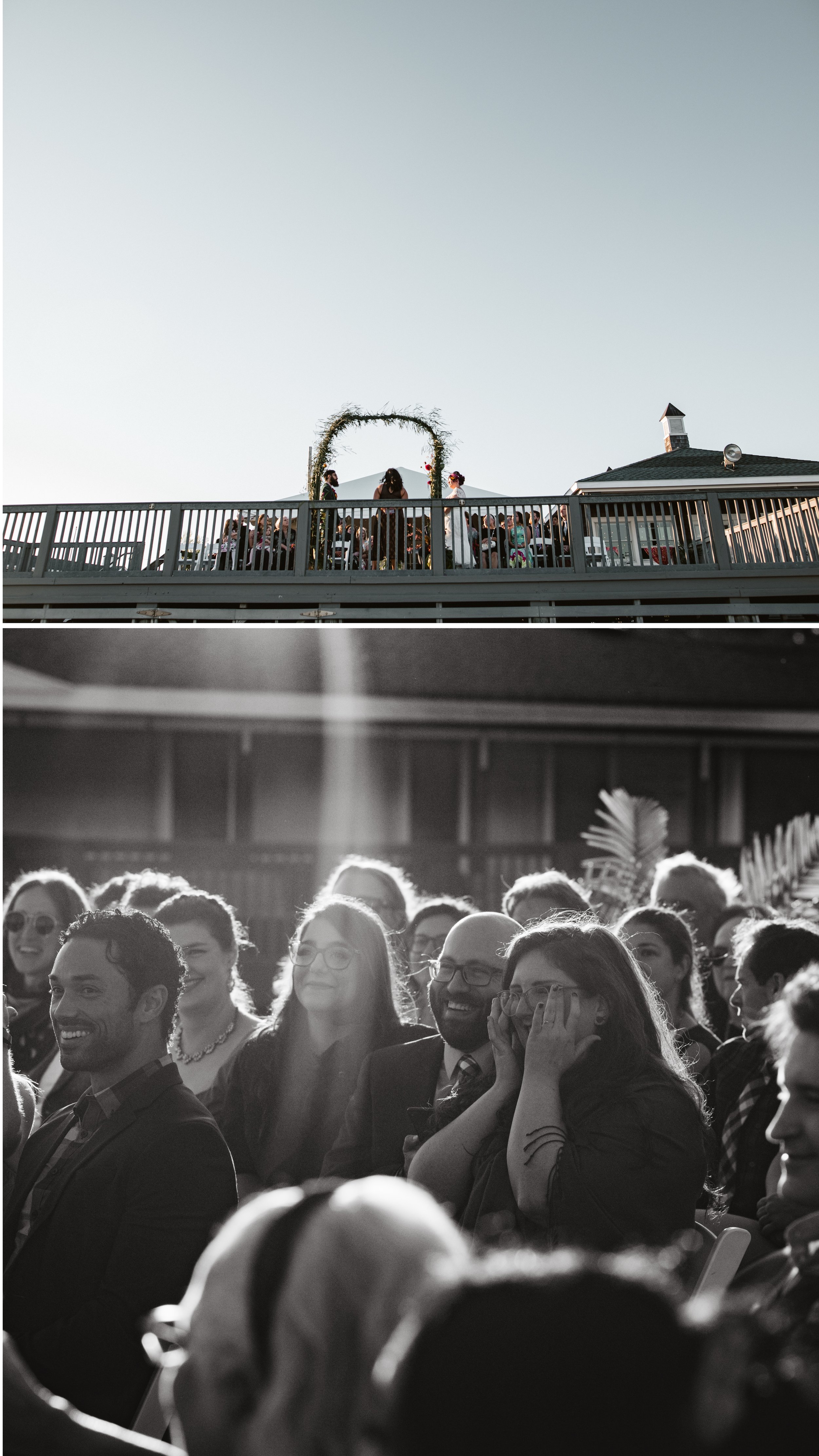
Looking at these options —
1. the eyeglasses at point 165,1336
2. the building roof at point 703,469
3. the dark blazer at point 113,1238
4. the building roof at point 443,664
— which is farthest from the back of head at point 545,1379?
the building roof at point 703,469

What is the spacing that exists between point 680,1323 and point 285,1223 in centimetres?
42

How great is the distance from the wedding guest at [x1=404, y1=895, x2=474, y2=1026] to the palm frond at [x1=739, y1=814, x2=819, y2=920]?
581mm

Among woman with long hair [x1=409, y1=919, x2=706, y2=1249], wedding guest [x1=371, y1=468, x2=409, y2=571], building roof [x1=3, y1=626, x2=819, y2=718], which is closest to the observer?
woman with long hair [x1=409, y1=919, x2=706, y2=1249]

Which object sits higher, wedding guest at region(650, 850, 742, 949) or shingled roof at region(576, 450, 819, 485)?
shingled roof at region(576, 450, 819, 485)

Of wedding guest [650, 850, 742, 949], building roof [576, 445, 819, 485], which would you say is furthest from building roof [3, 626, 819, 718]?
building roof [576, 445, 819, 485]

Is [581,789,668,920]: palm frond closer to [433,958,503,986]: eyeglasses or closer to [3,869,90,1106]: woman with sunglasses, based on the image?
[433,958,503,986]: eyeglasses

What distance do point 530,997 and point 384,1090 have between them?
0.34 metres

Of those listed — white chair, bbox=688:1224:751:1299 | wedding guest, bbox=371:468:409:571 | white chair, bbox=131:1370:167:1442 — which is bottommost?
white chair, bbox=131:1370:167:1442

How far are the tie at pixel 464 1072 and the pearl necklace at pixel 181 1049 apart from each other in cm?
48

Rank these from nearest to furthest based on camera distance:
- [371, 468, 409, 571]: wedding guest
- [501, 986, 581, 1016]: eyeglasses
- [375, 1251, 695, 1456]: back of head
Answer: [375, 1251, 695, 1456]: back of head
[501, 986, 581, 1016]: eyeglasses
[371, 468, 409, 571]: wedding guest

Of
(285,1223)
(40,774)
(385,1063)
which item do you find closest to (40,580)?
(40,774)

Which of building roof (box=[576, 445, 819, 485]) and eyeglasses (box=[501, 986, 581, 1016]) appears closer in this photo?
eyeglasses (box=[501, 986, 581, 1016])

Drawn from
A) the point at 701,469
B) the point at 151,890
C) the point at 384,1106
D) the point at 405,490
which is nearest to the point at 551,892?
the point at 384,1106

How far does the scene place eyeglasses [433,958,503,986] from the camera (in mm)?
1797
